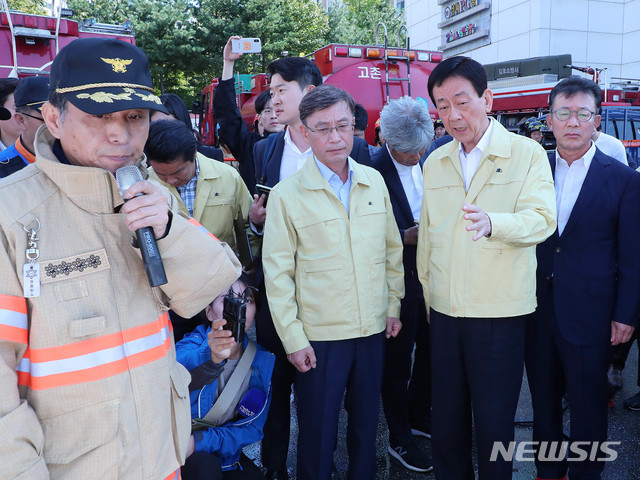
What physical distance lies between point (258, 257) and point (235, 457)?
45.5 inches

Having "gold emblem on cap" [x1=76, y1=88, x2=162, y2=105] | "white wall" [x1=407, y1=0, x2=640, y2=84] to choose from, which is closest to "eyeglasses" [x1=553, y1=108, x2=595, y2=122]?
"gold emblem on cap" [x1=76, y1=88, x2=162, y2=105]

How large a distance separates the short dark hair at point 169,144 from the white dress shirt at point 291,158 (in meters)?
0.59

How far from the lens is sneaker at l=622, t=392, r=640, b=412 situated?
3545 millimetres

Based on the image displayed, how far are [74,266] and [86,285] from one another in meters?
0.05

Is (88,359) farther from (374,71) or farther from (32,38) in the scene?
(374,71)

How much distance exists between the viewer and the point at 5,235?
1121 mm

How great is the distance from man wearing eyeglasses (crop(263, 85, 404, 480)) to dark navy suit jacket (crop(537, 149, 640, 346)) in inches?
37.6

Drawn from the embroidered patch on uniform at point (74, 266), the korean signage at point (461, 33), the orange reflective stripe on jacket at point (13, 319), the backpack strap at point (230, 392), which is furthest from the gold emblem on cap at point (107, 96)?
the korean signage at point (461, 33)

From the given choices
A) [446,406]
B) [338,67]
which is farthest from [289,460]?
[338,67]

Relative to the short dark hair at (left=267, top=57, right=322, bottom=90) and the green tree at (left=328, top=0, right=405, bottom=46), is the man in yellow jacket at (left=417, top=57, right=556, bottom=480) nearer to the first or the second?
the short dark hair at (left=267, top=57, right=322, bottom=90)

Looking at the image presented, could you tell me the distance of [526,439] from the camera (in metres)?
3.26

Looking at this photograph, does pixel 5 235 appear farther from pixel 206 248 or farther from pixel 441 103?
pixel 441 103

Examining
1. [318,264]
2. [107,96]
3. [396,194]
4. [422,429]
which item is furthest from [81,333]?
[422,429]

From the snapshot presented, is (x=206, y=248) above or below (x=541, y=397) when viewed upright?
above
